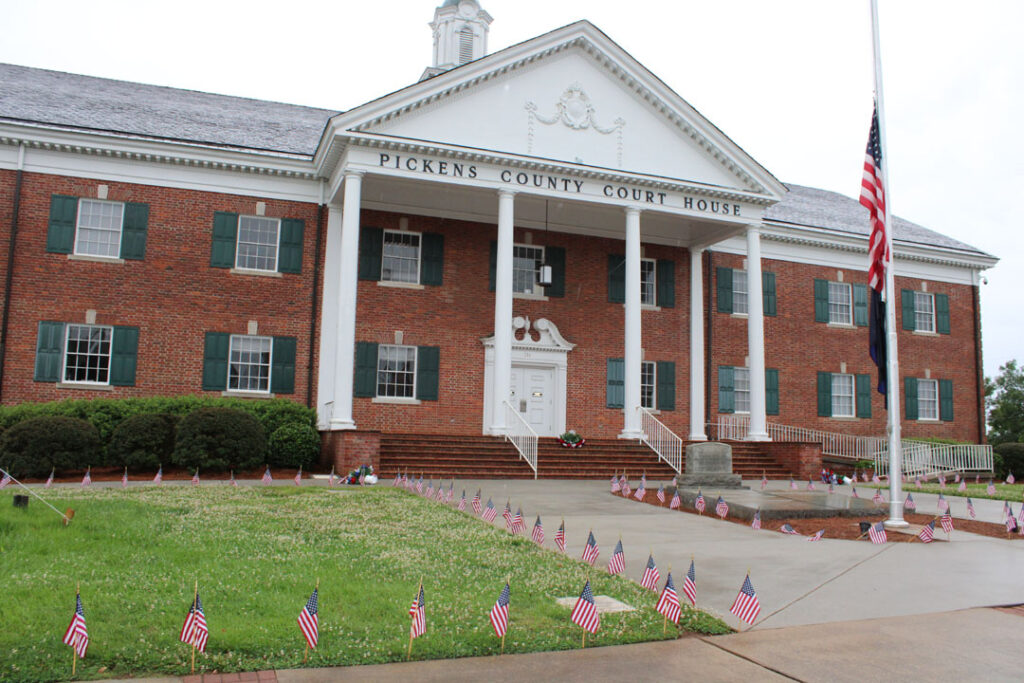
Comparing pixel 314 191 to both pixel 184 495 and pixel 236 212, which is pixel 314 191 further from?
pixel 184 495

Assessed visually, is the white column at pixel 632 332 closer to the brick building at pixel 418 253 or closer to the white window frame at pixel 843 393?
the brick building at pixel 418 253

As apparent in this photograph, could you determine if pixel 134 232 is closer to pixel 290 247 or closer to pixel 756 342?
pixel 290 247

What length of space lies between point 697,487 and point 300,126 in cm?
1765

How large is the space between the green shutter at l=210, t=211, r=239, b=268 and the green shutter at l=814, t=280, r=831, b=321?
1903 cm

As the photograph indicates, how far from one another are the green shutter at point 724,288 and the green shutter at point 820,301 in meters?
3.47

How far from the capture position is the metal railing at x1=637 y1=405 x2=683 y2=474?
848 inches

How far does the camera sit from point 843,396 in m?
29.0

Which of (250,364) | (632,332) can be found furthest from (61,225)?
(632,332)

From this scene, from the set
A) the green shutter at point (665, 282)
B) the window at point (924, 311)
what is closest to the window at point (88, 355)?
the green shutter at point (665, 282)

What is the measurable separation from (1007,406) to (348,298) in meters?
46.2

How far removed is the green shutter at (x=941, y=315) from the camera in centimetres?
3088

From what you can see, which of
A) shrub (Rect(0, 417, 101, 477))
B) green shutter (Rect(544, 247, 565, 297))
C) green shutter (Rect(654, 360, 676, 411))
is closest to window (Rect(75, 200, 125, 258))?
shrub (Rect(0, 417, 101, 477))

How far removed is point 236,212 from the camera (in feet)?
73.8

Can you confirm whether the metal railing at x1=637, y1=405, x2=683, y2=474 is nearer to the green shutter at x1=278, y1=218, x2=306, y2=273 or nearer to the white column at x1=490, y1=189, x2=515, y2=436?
the white column at x1=490, y1=189, x2=515, y2=436
